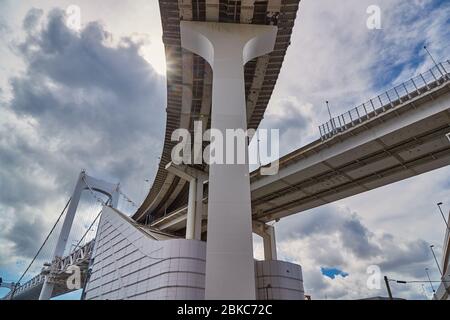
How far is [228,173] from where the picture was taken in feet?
36.9

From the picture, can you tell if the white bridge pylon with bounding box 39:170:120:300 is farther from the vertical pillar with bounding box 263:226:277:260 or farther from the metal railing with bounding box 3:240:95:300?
the vertical pillar with bounding box 263:226:277:260

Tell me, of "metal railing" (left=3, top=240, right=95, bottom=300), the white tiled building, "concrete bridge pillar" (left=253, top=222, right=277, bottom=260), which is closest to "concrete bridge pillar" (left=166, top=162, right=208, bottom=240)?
the white tiled building

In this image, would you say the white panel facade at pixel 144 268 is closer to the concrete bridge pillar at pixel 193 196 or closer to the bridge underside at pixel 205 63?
the concrete bridge pillar at pixel 193 196

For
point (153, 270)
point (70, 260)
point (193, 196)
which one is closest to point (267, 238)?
point (193, 196)

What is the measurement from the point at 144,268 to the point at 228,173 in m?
16.3

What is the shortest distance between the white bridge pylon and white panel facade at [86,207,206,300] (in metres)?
29.4

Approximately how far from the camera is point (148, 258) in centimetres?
2359

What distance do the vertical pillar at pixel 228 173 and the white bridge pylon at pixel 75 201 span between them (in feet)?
169

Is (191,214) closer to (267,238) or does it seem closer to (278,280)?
(278,280)

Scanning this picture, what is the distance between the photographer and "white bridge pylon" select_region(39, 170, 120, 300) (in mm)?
56750

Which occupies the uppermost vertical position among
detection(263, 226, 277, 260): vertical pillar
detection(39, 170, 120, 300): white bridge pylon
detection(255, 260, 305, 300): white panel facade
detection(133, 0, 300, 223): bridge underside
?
detection(39, 170, 120, 300): white bridge pylon

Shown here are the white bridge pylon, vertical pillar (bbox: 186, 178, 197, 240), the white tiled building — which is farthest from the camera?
the white bridge pylon

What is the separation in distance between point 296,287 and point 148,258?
13868 millimetres

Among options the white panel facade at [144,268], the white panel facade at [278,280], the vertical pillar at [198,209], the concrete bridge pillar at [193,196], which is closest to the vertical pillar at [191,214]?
the concrete bridge pillar at [193,196]
